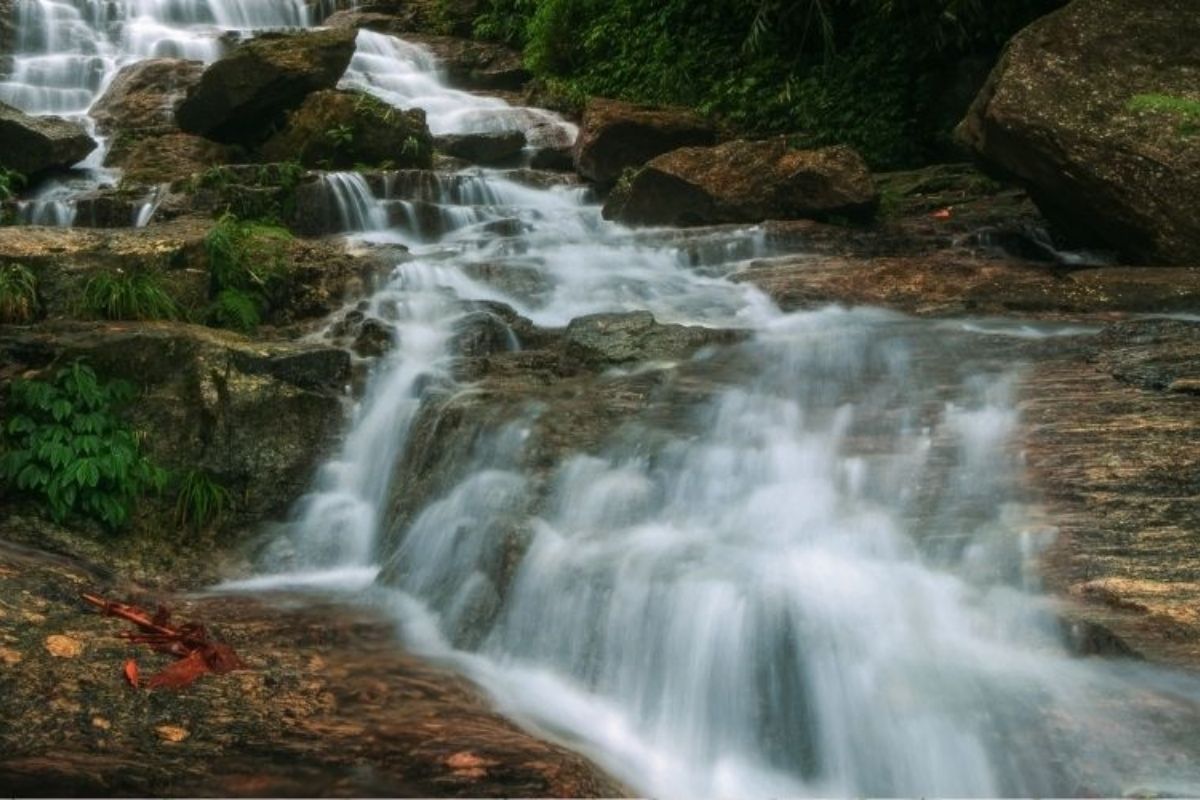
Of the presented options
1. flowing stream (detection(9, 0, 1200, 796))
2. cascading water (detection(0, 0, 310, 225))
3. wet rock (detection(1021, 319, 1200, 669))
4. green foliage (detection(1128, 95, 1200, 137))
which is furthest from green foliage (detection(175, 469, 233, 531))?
cascading water (detection(0, 0, 310, 225))

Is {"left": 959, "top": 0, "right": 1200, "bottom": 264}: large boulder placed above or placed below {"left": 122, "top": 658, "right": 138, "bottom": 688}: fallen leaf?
above

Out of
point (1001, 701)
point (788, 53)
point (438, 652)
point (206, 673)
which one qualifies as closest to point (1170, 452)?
point (1001, 701)

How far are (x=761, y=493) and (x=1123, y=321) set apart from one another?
3.31 metres

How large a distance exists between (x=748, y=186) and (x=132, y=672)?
27.1ft

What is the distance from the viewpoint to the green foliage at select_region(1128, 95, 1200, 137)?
8.16 m

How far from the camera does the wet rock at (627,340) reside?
721 cm

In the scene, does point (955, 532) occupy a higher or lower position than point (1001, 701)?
higher

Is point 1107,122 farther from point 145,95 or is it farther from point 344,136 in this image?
point 145,95

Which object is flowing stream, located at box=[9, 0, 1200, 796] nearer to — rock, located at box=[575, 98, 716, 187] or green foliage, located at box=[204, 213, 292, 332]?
green foliage, located at box=[204, 213, 292, 332]

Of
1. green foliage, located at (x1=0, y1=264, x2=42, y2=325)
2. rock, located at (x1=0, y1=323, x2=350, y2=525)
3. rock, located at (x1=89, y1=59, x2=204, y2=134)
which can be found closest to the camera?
rock, located at (x1=0, y1=323, x2=350, y2=525)

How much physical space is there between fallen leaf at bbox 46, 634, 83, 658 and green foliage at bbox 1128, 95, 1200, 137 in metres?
8.15

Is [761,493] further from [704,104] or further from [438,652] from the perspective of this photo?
[704,104]

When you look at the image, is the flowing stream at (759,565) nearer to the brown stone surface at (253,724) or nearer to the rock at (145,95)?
the brown stone surface at (253,724)

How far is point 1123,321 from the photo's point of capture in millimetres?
7188
